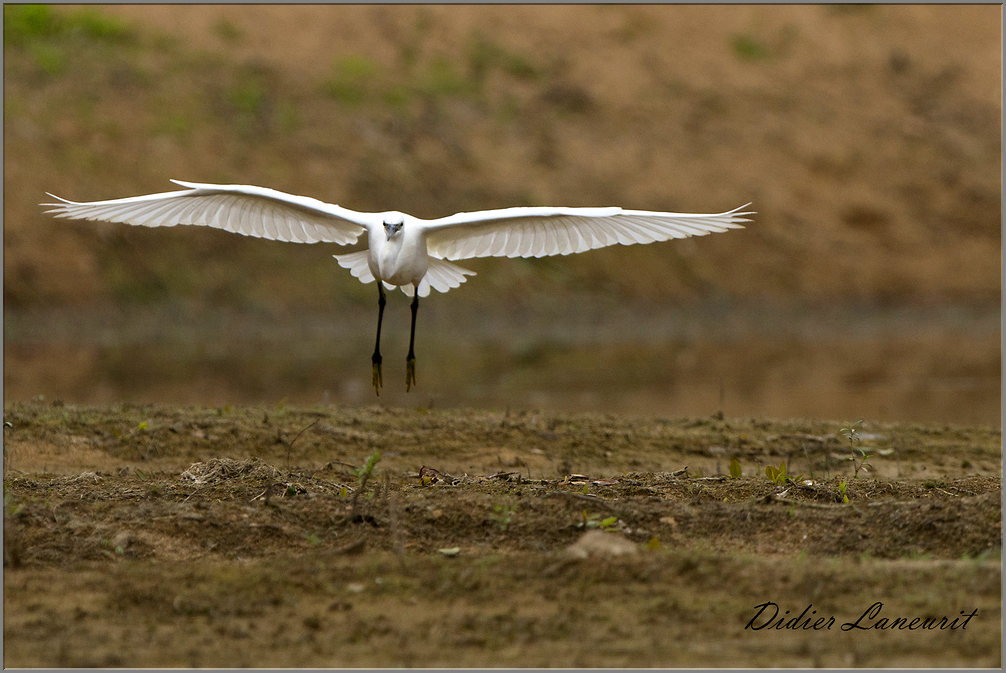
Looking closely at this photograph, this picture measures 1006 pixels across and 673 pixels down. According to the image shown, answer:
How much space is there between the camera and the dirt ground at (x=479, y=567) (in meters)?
4.20

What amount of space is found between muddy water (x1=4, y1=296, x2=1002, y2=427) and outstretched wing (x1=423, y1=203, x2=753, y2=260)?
11.1 feet

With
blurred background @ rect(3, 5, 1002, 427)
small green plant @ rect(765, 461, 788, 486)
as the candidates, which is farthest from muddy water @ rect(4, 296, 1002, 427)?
small green plant @ rect(765, 461, 788, 486)

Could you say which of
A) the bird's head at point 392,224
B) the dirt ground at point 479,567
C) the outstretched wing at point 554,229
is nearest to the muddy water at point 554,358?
the outstretched wing at point 554,229

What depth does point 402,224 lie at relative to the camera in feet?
25.7

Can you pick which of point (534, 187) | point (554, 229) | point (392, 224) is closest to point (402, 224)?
point (392, 224)

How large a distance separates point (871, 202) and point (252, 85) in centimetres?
1744

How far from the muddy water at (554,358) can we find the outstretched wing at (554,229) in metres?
3.38

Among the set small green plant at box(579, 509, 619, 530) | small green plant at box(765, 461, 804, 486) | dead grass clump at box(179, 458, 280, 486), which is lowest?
small green plant at box(579, 509, 619, 530)

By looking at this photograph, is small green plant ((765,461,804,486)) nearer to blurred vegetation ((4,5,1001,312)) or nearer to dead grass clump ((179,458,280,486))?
dead grass clump ((179,458,280,486))

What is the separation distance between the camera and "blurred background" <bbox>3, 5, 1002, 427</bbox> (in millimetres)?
16734

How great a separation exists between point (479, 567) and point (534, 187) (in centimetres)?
2408

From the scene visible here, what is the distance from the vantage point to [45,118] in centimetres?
2502

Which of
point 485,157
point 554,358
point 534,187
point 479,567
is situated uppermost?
point 485,157

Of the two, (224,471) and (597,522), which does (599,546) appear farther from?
(224,471)
